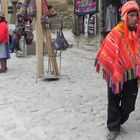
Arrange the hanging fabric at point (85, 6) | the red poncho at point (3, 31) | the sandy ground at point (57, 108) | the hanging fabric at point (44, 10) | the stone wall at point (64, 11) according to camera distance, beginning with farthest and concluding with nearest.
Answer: the stone wall at point (64, 11)
the hanging fabric at point (85, 6)
the red poncho at point (3, 31)
the hanging fabric at point (44, 10)
the sandy ground at point (57, 108)

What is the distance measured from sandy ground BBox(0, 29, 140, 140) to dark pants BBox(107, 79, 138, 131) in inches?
8.6

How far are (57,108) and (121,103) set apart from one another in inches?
69.3

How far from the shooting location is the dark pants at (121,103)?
16.5ft

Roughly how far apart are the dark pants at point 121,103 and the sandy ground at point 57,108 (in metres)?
0.22

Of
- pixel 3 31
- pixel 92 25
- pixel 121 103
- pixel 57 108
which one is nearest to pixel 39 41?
pixel 3 31

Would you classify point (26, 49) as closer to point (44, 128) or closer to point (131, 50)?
point (44, 128)

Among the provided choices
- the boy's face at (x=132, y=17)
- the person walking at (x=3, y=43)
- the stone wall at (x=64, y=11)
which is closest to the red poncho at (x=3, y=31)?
the person walking at (x=3, y=43)

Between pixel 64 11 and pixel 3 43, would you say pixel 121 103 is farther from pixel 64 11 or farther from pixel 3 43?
pixel 64 11

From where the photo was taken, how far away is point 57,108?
664cm

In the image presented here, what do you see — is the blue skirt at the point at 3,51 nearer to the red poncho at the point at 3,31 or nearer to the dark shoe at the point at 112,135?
the red poncho at the point at 3,31

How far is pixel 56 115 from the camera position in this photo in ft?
20.5

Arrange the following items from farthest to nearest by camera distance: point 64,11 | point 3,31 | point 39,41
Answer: point 64,11, point 3,31, point 39,41

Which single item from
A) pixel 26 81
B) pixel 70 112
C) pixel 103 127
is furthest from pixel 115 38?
pixel 26 81

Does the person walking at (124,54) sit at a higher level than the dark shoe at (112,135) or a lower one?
higher
